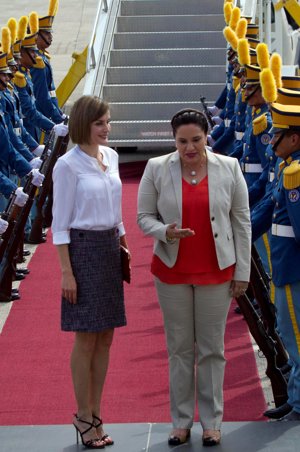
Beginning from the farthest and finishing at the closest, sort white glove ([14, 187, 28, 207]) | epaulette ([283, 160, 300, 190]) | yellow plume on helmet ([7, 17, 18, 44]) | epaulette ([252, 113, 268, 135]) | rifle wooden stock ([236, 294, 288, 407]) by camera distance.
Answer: yellow plume on helmet ([7, 17, 18, 44]), white glove ([14, 187, 28, 207]), epaulette ([252, 113, 268, 135]), rifle wooden stock ([236, 294, 288, 407]), epaulette ([283, 160, 300, 190])

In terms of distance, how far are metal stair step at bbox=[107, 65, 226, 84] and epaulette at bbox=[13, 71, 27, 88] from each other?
4616mm

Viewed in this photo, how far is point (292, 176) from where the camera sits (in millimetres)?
6328

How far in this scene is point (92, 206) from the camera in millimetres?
6109

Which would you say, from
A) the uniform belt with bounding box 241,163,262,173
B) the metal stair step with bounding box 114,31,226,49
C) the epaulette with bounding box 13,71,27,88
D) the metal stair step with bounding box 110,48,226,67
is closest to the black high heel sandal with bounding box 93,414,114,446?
the uniform belt with bounding box 241,163,262,173

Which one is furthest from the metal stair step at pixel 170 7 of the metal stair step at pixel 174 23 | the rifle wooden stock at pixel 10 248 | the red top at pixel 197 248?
the red top at pixel 197 248

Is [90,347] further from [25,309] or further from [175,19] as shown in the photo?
[175,19]

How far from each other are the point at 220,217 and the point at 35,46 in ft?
22.9

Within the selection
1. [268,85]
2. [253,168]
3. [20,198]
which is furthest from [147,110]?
[268,85]

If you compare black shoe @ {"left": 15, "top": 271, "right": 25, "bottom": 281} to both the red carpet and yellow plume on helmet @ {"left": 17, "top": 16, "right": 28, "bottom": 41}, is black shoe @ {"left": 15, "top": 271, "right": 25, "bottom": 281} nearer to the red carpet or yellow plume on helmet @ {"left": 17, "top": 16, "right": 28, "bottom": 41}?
the red carpet

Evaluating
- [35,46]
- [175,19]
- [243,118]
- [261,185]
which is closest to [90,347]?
[261,185]

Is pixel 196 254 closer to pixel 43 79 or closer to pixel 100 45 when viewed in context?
pixel 43 79

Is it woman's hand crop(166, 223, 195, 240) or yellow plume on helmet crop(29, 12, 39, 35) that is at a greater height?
yellow plume on helmet crop(29, 12, 39, 35)

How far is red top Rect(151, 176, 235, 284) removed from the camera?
6055 mm

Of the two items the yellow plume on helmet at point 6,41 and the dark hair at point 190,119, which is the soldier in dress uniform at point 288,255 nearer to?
the dark hair at point 190,119
